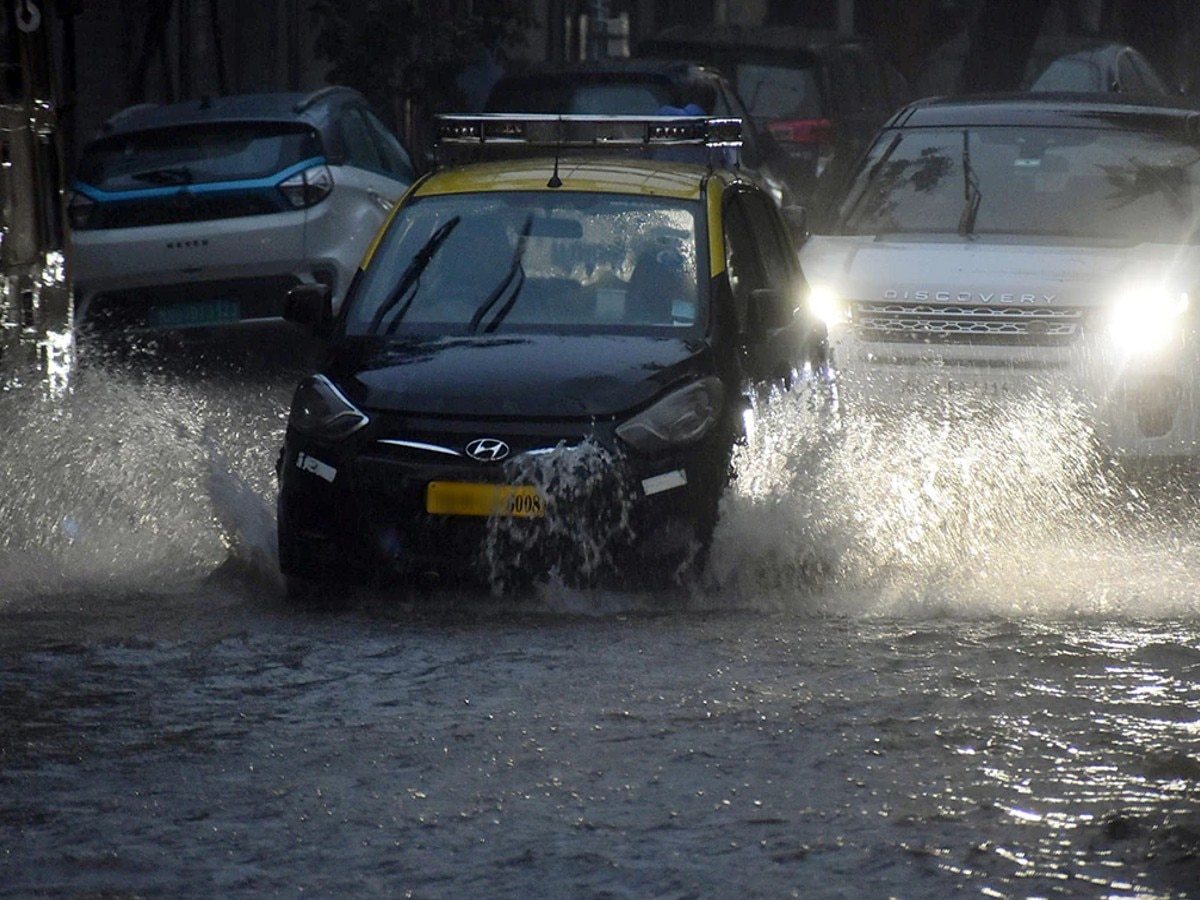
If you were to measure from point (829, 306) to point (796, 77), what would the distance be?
11759 millimetres

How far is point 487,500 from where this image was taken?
847cm

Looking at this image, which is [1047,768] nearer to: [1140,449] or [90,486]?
[1140,449]

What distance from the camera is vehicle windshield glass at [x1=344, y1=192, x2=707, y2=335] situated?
9.45 meters

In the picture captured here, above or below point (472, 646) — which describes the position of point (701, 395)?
above

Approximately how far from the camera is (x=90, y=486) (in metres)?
10.8

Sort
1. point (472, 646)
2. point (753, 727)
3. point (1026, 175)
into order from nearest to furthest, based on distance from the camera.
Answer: point (753, 727), point (472, 646), point (1026, 175)

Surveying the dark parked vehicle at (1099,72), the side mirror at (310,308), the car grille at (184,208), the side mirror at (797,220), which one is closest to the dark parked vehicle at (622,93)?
the car grille at (184,208)

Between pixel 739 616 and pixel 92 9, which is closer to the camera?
pixel 739 616

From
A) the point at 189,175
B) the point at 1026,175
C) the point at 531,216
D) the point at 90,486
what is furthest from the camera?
the point at 189,175

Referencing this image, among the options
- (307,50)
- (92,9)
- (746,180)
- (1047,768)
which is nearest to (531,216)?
(746,180)

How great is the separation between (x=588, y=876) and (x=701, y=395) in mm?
3668

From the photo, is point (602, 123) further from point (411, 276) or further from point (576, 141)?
point (411, 276)

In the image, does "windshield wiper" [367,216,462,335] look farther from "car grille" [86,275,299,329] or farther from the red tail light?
the red tail light

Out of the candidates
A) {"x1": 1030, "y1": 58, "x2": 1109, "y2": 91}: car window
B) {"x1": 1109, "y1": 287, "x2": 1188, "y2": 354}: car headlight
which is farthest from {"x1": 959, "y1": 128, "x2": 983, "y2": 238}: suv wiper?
{"x1": 1030, "y1": 58, "x2": 1109, "y2": 91}: car window
